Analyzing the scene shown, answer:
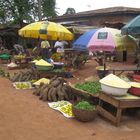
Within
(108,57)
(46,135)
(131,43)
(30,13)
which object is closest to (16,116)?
(46,135)

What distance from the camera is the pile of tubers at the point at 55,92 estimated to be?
863cm

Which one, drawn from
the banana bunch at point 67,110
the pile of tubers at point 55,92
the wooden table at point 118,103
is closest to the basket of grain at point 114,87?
the wooden table at point 118,103

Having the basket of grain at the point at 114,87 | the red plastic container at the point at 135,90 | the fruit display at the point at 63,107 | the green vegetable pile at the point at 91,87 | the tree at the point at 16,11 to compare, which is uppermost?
the tree at the point at 16,11

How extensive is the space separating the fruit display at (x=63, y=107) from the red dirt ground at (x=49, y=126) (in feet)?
0.42

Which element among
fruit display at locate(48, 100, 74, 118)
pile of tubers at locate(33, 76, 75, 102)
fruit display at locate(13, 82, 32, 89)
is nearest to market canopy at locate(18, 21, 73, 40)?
fruit display at locate(13, 82, 32, 89)

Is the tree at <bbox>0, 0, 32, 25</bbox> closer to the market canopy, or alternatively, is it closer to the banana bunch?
the market canopy

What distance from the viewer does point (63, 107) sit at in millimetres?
7836

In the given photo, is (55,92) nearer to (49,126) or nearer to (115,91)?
(49,126)

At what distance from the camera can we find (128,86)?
6859 mm

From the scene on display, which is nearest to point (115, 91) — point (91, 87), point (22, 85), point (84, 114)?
point (84, 114)

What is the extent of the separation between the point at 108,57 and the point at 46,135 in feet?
48.9

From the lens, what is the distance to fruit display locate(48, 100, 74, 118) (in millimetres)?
7379

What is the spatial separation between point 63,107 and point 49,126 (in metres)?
1.33

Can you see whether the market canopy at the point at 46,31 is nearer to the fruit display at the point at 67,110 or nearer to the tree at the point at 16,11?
the fruit display at the point at 67,110
